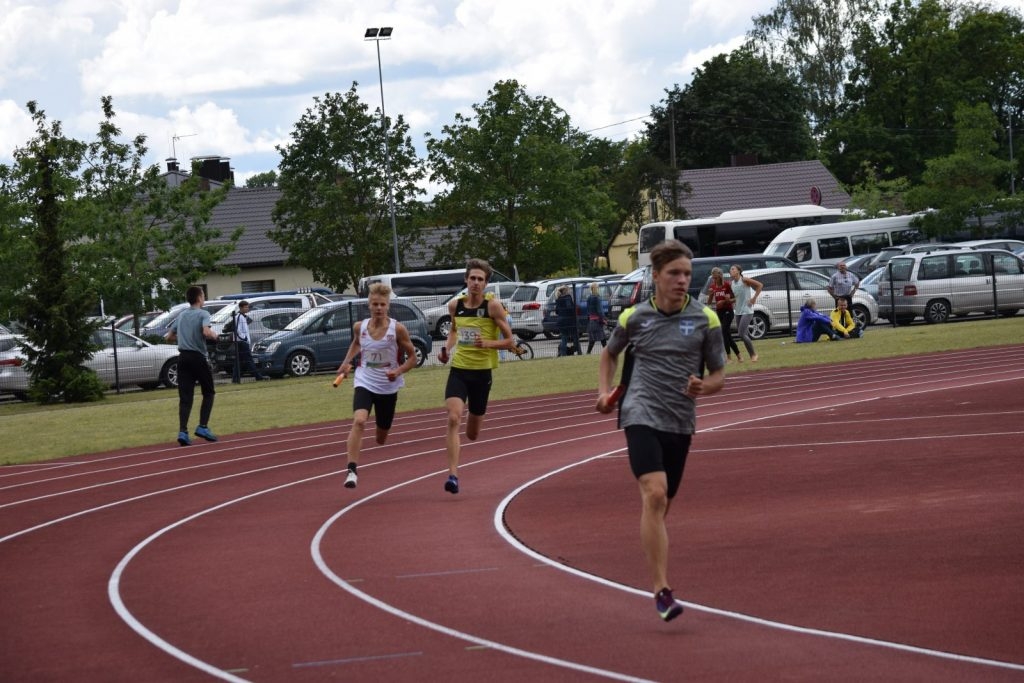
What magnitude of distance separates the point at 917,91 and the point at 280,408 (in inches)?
2597

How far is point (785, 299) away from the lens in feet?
116

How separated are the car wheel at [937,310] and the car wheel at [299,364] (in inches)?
587

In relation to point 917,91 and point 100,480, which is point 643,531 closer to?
point 100,480

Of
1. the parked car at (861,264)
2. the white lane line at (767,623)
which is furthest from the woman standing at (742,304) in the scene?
the white lane line at (767,623)

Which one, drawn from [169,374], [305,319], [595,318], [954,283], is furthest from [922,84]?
[169,374]

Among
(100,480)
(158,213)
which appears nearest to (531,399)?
(100,480)

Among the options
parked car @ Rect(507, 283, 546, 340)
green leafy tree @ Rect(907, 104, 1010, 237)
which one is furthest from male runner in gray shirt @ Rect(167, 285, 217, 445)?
green leafy tree @ Rect(907, 104, 1010, 237)

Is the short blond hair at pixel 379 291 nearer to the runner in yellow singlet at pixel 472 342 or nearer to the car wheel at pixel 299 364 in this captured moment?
the runner in yellow singlet at pixel 472 342

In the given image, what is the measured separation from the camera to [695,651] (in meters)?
6.59

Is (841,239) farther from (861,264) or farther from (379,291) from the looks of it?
(379,291)

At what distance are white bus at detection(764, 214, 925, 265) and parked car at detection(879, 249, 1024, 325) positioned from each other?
12.0 metres

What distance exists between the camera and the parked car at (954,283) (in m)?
35.7

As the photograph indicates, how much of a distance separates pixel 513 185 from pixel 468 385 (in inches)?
1547

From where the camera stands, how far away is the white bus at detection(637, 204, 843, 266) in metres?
56.0
